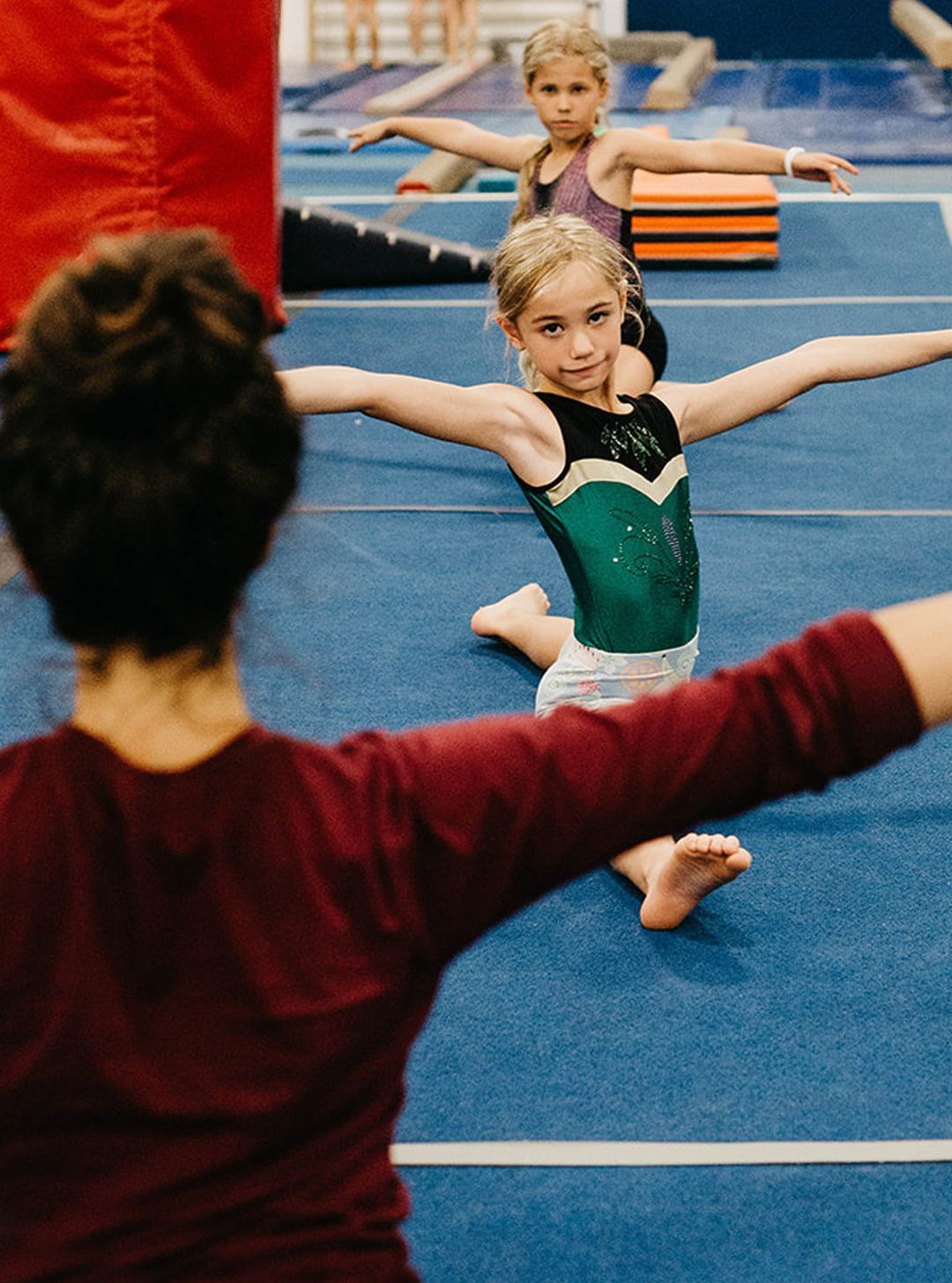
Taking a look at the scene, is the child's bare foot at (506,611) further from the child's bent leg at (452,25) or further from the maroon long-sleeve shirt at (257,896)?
the child's bent leg at (452,25)

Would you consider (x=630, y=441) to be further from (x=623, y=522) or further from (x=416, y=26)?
(x=416, y=26)

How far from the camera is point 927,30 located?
10000 millimetres

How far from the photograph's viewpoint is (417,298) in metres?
6.21

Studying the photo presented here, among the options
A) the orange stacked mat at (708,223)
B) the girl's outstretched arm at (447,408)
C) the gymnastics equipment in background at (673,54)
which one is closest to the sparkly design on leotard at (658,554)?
the girl's outstretched arm at (447,408)

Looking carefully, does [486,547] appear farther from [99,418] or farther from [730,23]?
[730,23]

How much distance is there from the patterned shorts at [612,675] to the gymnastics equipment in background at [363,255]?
158 inches

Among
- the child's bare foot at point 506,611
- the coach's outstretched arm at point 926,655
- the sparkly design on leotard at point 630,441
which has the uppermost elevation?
the coach's outstretched arm at point 926,655

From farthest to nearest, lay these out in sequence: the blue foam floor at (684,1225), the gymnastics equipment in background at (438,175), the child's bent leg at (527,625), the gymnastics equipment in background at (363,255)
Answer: the gymnastics equipment in background at (438,175)
the gymnastics equipment in background at (363,255)
the child's bent leg at (527,625)
the blue foam floor at (684,1225)

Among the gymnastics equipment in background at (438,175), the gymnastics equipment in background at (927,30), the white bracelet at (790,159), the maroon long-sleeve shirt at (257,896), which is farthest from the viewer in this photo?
the gymnastics equipment in background at (927,30)

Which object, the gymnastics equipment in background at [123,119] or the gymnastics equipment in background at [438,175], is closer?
the gymnastics equipment in background at [123,119]

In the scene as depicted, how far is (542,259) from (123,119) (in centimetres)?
298

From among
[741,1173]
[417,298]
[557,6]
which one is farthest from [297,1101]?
[557,6]

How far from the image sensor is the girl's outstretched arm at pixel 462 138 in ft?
14.9

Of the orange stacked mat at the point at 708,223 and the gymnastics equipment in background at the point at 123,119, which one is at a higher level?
the gymnastics equipment in background at the point at 123,119
